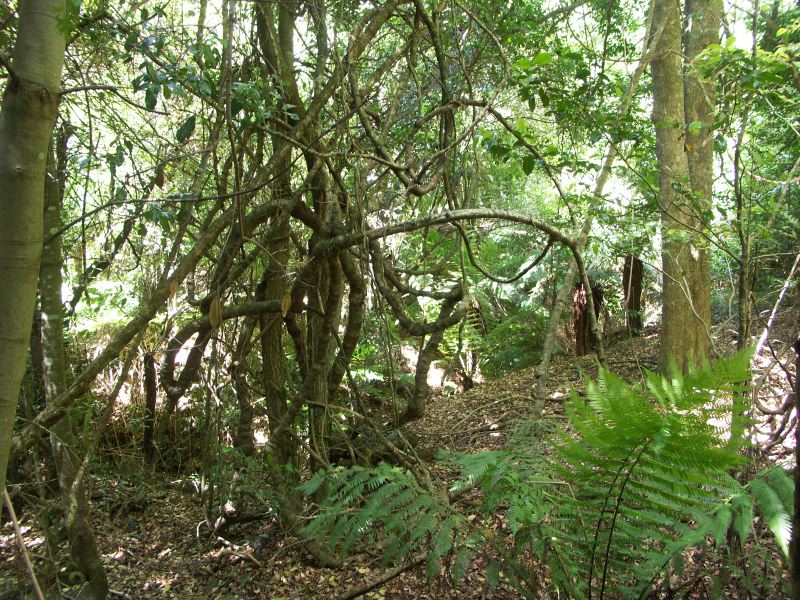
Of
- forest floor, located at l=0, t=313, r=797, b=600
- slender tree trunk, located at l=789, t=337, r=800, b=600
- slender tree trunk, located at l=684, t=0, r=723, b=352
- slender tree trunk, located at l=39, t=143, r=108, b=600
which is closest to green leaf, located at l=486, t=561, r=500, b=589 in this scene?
forest floor, located at l=0, t=313, r=797, b=600

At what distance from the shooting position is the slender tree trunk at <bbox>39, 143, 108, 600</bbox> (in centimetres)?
328

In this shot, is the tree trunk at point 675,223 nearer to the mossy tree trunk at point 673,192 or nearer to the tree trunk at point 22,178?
the mossy tree trunk at point 673,192

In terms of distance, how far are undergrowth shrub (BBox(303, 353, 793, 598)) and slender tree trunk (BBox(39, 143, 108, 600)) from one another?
1795 mm

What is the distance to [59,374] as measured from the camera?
3.61 m

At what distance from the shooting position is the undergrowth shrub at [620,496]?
5.28ft

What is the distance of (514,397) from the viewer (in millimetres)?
5918

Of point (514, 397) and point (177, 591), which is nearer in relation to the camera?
point (177, 591)

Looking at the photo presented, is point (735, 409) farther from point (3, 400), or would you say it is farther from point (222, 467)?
point (222, 467)

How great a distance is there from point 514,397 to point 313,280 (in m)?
2.99

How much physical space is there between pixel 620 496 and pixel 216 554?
322cm

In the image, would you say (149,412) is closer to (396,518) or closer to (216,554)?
(216,554)

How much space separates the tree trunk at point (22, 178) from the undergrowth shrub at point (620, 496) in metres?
1.34

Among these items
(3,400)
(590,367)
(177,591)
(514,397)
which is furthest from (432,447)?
(3,400)

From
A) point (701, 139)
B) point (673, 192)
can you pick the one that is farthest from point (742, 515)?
point (701, 139)
